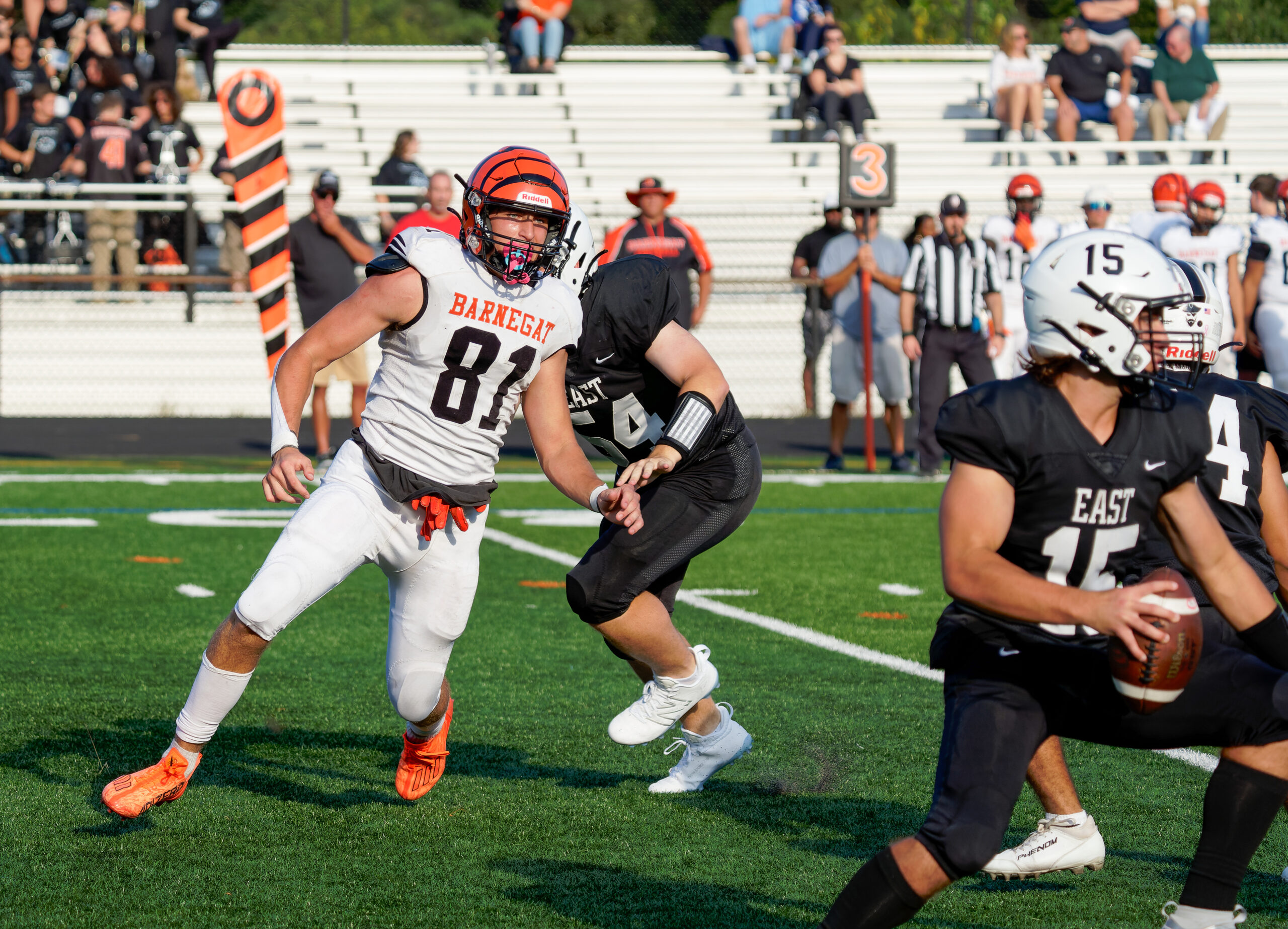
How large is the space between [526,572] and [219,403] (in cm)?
932

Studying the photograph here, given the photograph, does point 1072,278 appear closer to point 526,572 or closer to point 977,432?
point 977,432

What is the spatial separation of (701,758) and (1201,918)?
6.01 ft

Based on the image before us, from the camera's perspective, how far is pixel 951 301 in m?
11.6

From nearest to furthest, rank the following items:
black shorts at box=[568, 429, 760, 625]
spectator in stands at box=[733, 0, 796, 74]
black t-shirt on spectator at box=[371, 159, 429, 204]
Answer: black shorts at box=[568, 429, 760, 625] < black t-shirt on spectator at box=[371, 159, 429, 204] < spectator in stands at box=[733, 0, 796, 74]

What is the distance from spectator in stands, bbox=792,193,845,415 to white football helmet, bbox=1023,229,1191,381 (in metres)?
11.9

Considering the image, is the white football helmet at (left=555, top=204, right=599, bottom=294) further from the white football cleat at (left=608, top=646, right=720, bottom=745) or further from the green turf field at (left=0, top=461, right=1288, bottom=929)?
the green turf field at (left=0, top=461, right=1288, bottom=929)

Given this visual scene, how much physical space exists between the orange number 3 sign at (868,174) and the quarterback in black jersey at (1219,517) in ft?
28.5

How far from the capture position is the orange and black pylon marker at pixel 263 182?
1143 centimetres

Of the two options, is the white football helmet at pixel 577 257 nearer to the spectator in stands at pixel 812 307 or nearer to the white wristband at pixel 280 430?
the white wristband at pixel 280 430

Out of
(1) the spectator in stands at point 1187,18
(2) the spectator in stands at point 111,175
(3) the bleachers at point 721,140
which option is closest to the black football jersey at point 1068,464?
(3) the bleachers at point 721,140

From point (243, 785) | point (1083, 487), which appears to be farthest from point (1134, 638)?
point (243, 785)

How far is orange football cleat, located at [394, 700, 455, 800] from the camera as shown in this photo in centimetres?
441

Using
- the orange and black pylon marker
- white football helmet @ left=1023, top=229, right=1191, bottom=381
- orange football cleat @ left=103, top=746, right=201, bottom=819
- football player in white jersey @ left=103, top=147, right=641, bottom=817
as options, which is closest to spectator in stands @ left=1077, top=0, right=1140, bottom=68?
the orange and black pylon marker

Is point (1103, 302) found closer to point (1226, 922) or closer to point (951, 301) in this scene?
point (1226, 922)
